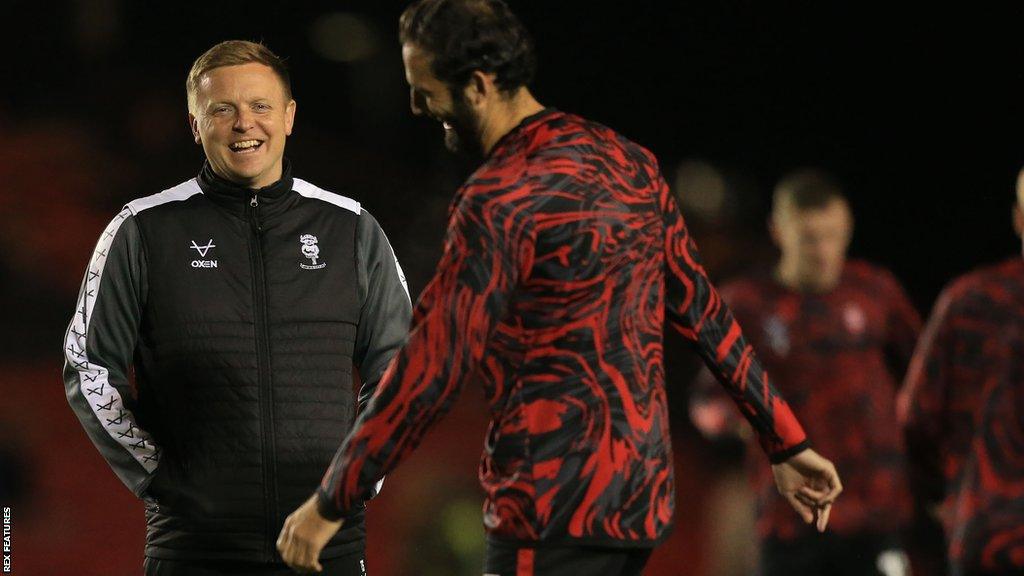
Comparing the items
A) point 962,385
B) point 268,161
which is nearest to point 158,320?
point 268,161

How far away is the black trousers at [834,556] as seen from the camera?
316 centimetres

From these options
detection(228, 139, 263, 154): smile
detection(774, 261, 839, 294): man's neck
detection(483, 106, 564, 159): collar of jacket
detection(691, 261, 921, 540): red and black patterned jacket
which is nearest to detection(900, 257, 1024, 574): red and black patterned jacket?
detection(691, 261, 921, 540): red and black patterned jacket

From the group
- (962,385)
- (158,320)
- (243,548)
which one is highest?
(158,320)

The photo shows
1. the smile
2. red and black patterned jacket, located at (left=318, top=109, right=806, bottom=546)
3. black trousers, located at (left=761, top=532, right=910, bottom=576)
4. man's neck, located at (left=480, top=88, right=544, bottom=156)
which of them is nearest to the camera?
red and black patterned jacket, located at (left=318, top=109, right=806, bottom=546)

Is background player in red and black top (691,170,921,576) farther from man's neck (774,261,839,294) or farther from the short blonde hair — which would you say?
the short blonde hair

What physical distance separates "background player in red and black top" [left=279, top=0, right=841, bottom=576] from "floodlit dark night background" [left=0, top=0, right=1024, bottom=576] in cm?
288

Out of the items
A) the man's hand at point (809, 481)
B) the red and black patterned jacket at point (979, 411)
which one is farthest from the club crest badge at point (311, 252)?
the red and black patterned jacket at point (979, 411)

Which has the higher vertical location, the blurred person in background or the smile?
the smile

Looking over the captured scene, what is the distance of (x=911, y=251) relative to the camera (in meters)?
4.89

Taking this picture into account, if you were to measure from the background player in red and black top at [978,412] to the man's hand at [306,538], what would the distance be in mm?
1175

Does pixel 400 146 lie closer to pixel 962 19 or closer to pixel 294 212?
pixel 962 19

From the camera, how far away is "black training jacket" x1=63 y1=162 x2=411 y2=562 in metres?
2.07

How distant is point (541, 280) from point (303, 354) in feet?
2.19

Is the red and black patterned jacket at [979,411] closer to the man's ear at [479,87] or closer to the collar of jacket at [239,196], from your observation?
the man's ear at [479,87]
